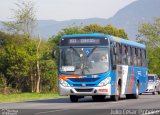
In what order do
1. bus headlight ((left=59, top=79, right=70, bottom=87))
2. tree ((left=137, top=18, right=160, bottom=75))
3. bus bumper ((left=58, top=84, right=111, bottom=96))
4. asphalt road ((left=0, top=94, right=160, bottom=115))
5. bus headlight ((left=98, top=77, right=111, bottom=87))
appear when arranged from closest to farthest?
asphalt road ((left=0, top=94, right=160, bottom=115)), bus bumper ((left=58, top=84, right=111, bottom=96)), bus headlight ((left=98, top=77, right=111, bottom=87)), bus headlight ((left=59, top=79, right=70, bottom=87)), tree ((left=137, top=18, right=160, bottom=75))

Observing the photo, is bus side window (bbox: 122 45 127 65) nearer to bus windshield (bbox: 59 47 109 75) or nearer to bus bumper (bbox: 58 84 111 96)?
bus windshield (bbox: 59 47 109 75)

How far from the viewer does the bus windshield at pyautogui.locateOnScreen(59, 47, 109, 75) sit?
2838 cm

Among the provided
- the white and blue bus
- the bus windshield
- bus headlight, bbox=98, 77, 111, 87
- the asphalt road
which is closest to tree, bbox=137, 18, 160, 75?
the white and blue bus

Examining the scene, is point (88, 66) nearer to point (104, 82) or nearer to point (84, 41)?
point (104, 82)

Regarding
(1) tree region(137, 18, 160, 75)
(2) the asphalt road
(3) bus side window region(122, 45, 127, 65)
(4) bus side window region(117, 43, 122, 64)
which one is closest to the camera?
(2) the asphalt road

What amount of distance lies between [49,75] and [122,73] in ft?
75.0

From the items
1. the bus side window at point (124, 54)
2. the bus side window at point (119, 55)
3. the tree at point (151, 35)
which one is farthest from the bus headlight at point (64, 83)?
the tree at point (151, 35)

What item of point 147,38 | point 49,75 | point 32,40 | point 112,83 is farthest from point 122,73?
point 147,38

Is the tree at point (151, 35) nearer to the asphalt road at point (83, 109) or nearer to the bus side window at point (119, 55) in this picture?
the bus side window at point (119, 55)

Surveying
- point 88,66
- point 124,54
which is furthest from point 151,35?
point 88,66

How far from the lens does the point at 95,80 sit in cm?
2825

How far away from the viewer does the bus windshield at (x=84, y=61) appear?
93.1ft

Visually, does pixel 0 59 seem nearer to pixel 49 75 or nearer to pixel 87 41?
pixel 49 75

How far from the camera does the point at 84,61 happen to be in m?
28.4
